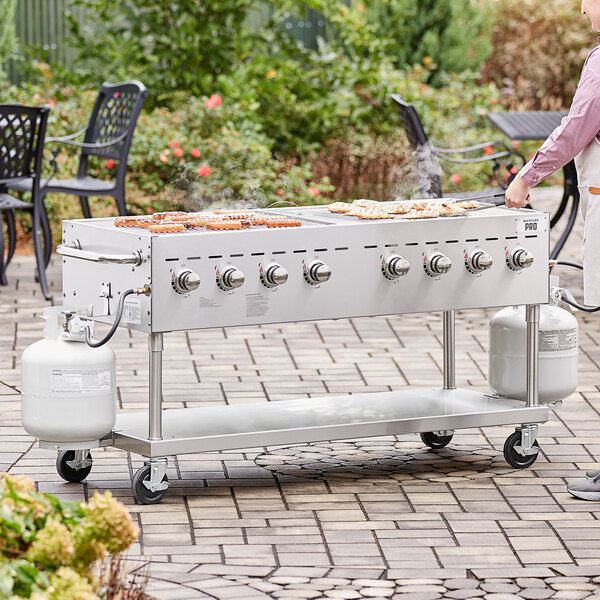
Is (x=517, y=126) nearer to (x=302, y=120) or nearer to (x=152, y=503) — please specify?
(x=302, y=120)

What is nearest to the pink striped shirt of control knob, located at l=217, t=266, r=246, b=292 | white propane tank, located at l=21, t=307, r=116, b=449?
control knob, located at l=217, t=266, r=246, b=292

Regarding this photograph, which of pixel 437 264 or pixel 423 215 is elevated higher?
pixel 423 215

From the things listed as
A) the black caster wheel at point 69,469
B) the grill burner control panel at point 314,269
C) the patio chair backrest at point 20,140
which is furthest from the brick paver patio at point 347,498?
the patio chair backrest at point 20,140

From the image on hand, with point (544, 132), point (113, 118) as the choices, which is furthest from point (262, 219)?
point (113, 118)

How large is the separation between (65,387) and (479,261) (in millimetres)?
1425

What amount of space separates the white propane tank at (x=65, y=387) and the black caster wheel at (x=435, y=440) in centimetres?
135

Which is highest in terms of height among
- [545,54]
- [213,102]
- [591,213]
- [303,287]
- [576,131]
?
[576,131]

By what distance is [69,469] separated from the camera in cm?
456

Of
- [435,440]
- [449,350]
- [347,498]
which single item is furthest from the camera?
[449,350]

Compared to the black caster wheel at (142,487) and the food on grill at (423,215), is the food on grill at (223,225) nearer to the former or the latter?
the food on grill at (423,215)

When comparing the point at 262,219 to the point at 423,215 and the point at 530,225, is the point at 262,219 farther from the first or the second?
the point at 530,225

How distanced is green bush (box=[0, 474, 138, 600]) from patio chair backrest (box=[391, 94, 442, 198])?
14.2ft

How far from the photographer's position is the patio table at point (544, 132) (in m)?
8.37

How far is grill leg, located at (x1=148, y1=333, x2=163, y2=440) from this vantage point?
427 centimetres
